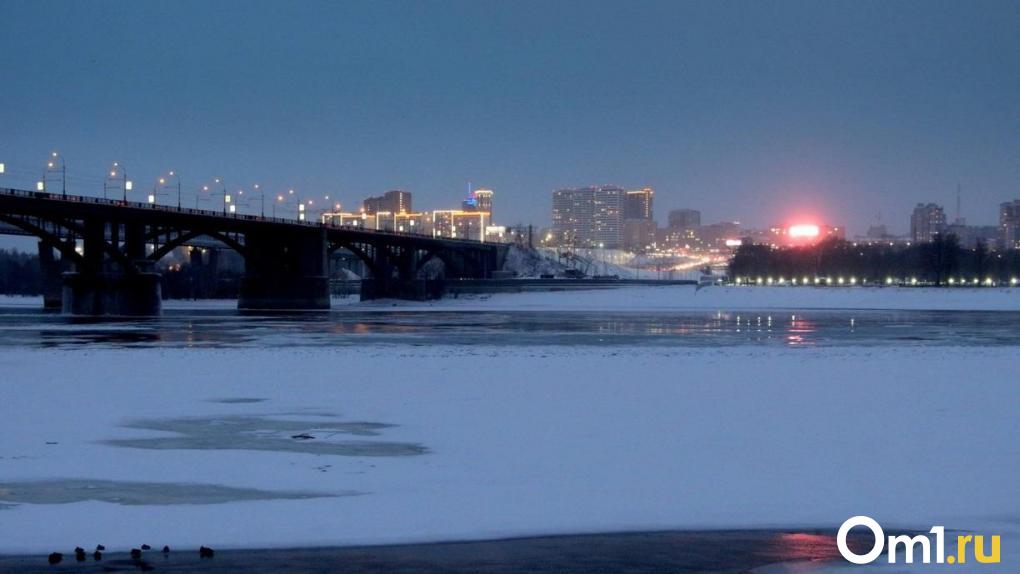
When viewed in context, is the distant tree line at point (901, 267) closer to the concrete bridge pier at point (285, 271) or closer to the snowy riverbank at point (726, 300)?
the snowy riverbank at point (726, 300)

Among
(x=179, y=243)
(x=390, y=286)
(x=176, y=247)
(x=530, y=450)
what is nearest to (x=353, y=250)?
(x=390, y=286)

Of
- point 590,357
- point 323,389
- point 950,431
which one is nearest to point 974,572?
point 950,431

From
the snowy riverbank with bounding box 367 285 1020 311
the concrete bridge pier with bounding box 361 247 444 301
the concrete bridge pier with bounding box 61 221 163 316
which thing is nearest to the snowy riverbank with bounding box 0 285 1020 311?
the snowy riverbank with bounding box 367 285 1020 311

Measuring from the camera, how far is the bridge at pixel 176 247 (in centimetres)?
8856

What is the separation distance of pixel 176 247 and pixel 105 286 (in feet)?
132

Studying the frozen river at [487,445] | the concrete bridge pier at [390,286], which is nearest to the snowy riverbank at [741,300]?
the concrete bridge pier at [390,286]

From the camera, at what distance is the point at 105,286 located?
89625 mm

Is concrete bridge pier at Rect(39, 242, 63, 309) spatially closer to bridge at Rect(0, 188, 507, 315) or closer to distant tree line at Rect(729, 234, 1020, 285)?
bridge at Rect(0, 188, 507, 315)

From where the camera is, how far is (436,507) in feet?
47.5

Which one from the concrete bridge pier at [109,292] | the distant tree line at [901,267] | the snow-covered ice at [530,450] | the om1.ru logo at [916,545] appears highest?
the distant tree line at [901,267]

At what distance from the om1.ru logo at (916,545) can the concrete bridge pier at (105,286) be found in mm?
81464

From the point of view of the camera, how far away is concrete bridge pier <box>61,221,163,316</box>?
89.0 metres

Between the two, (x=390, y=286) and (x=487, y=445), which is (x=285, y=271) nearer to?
(x=390, y=286)

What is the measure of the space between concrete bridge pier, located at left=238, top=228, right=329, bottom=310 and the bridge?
0.34 feet
